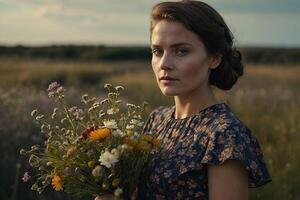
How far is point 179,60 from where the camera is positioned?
9.16 feet

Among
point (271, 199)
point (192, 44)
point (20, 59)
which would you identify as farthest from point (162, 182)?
point (20, 59)

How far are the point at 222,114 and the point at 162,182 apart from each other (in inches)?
16.0

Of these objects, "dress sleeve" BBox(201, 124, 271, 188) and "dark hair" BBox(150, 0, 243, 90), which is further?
"dark hair" BBox(150, 0, 243, 90)

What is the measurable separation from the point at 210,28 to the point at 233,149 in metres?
0.59

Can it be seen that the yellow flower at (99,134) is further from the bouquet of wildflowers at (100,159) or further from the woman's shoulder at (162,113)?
the woman's shoulder at (162,113)

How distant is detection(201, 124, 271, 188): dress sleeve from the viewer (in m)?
2.62

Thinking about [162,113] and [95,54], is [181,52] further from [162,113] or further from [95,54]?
[95,54]

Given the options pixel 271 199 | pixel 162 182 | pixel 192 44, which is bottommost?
pixel 271 199

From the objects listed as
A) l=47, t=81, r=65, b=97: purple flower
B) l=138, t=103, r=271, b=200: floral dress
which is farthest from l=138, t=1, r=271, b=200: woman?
l=47, t=81, r=65, b=97: purple flower

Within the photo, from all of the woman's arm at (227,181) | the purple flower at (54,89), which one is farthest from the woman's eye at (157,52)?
the woman's arm at (227,181)

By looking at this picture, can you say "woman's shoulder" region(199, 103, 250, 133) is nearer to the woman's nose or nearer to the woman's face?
the woman's face

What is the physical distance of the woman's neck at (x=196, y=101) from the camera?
292cm

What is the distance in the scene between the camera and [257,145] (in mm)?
2881

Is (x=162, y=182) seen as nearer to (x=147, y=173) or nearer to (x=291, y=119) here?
(x=147, y=173)
